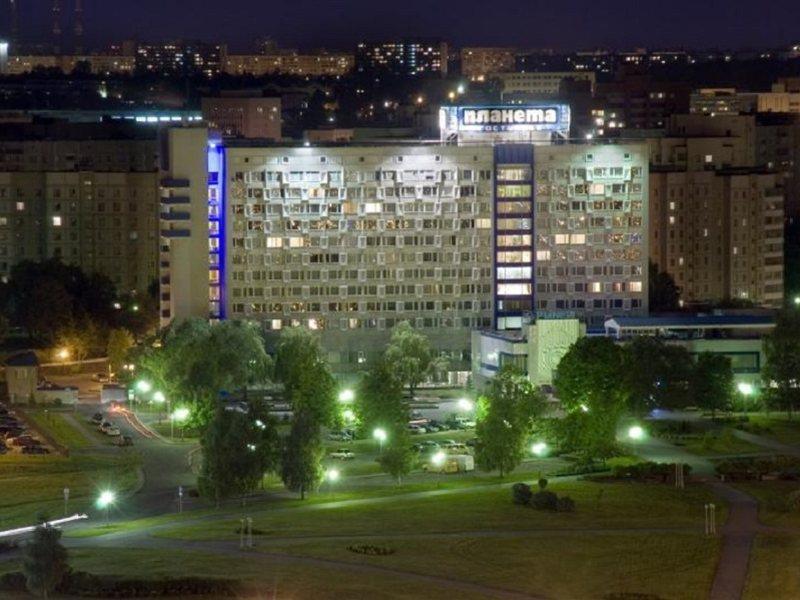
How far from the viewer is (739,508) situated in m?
61.1

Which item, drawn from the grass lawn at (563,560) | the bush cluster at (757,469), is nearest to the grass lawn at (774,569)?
the grass lawn at (563,560)

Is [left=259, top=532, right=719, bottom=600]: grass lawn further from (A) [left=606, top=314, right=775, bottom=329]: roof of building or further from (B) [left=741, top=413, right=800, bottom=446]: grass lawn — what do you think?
(A) [left=606, top=314, right=775, bottom=329]: roof of building

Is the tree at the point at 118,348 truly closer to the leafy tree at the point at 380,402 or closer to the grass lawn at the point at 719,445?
the leafy tree at the point at 380,402

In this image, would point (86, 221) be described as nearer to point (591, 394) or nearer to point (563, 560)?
point (591, 394)

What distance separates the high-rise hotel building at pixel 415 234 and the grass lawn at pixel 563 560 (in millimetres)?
38918

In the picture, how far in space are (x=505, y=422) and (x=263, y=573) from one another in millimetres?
18926

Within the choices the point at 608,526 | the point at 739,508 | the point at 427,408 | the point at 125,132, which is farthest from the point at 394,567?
the point at 125,132

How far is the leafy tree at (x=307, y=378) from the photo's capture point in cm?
7662

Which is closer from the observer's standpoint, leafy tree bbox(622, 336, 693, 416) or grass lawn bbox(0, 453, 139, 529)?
grass lawn bbox(0, 453, 139, 529)

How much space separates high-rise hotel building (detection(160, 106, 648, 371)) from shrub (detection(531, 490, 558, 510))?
111 feet

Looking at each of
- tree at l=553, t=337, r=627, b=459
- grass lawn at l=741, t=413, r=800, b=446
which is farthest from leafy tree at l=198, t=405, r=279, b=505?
grass lawn at l=741, t=413, r=800, b=446

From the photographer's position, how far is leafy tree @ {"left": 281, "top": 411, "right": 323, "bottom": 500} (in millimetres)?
63031

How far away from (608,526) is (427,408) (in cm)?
2792

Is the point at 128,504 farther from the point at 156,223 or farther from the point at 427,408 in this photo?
the point at 156,223
